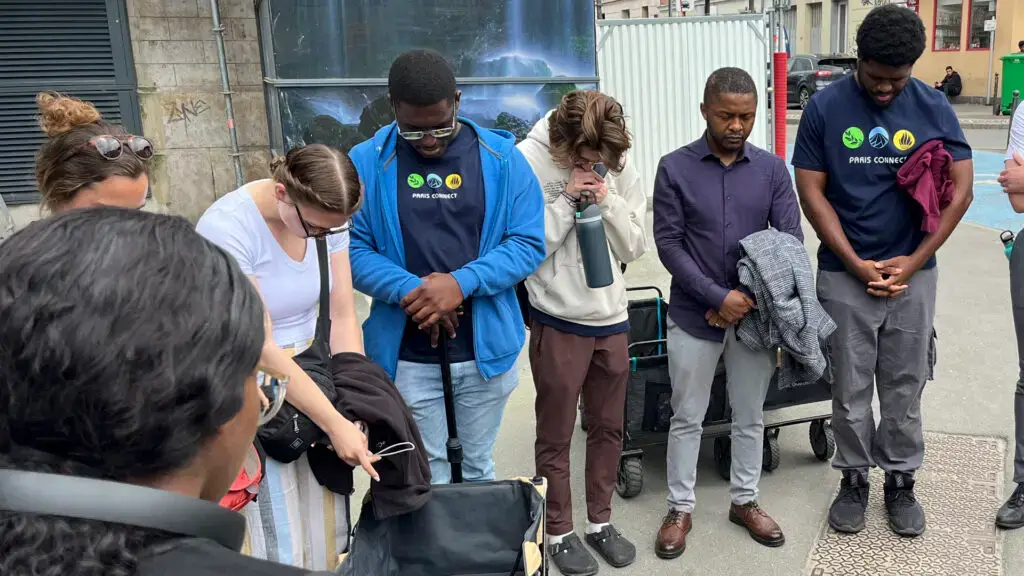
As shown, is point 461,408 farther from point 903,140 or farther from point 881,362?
point 903,140

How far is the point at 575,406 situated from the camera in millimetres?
3225

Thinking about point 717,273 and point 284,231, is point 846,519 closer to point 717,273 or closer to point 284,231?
point 717,273

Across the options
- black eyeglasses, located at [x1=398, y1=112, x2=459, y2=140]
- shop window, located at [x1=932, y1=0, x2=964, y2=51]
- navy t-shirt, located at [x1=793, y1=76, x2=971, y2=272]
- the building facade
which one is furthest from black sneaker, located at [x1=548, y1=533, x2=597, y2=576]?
shop window, located at [x1=932, y1=0, x2=964, y2=51]

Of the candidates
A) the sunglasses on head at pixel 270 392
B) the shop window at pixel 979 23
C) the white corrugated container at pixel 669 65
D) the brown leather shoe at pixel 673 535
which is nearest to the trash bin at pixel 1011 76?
the shop window at pixel 979 23

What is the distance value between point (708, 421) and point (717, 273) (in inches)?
34.5

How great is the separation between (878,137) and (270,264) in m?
2.33

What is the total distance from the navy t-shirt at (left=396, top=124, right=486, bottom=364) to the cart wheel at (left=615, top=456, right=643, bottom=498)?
1350mm

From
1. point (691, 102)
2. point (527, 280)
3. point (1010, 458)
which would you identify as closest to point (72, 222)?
point (527, 280)

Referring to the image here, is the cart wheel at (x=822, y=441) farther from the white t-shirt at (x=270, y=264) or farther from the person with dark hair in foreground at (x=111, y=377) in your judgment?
the person with dark hair in foreground at (x=111, y=377)

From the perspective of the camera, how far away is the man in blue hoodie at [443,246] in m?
2.73

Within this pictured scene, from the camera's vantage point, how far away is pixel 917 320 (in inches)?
132

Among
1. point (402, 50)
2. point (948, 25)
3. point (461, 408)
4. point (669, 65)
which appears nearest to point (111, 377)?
point (461, 408)

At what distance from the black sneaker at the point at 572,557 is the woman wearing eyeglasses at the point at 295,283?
108cm

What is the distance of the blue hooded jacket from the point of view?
2.76 meters
